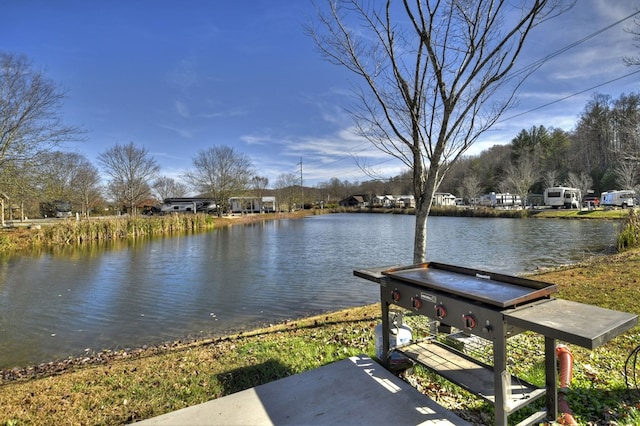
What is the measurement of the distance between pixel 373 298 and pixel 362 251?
7.35 m

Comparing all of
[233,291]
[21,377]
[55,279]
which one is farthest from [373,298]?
[55,279]

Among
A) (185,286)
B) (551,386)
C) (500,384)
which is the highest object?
(500,384)

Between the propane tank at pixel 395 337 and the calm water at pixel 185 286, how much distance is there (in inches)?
144

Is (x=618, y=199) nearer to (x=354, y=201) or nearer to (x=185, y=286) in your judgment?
(x=185, y=286)

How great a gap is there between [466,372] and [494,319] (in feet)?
3.17

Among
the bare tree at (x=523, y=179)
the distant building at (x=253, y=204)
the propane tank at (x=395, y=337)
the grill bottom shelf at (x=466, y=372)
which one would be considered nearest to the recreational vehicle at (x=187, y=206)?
the distant building at (x=253, y=204)

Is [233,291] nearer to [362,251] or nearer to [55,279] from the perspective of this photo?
[55,279]

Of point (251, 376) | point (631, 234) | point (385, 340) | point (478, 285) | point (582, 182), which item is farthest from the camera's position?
point (582, 182)

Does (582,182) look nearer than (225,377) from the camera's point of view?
No

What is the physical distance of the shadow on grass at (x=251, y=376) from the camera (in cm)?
297

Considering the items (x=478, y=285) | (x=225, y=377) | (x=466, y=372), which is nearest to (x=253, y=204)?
(x=225, y=377)

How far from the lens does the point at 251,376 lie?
3.14 metres

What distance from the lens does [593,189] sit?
46.6 metres

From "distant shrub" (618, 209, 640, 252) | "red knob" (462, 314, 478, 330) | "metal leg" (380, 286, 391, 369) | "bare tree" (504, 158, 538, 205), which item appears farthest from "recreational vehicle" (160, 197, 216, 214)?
"red knob" (462, 314, 478, 330)
